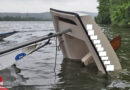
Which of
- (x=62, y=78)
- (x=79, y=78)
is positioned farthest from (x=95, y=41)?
(x=62, y=78)

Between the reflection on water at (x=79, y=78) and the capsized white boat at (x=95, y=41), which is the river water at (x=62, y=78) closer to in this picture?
the reflection on water at (x=79, y=78)

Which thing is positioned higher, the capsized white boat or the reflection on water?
the capsized white boat

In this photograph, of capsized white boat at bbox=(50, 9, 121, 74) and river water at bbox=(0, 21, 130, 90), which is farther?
capsized white boat at bbox=(50, 9, 121, 74)

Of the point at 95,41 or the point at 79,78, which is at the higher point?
the point at 95,41

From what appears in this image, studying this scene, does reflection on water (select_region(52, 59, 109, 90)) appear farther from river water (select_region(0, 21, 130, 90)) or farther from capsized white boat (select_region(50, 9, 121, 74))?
capsized white boat (select_region(50, 9, 121, 74))

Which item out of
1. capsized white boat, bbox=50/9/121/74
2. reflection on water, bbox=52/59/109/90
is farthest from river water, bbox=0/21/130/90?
capsized white boat, bbox=50/9/121/74

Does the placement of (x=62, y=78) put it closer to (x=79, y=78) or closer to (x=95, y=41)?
(x=79, y=78)

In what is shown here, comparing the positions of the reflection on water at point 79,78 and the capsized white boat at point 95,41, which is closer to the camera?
the reflection on water at point 79,78

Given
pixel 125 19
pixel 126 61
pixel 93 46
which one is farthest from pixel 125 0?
pixel 93 46

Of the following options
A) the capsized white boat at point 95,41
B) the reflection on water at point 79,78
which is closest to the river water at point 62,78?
the reflection on water at point 79,78

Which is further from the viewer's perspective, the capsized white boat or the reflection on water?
the capsized white boat

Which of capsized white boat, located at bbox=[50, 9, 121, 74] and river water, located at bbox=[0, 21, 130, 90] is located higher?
capsized white boat, located at bbox=[50, 9, 121, 74]

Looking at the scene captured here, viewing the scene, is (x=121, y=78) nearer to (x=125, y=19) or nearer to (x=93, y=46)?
(x=93, y=46)

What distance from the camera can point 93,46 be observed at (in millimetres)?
8703
